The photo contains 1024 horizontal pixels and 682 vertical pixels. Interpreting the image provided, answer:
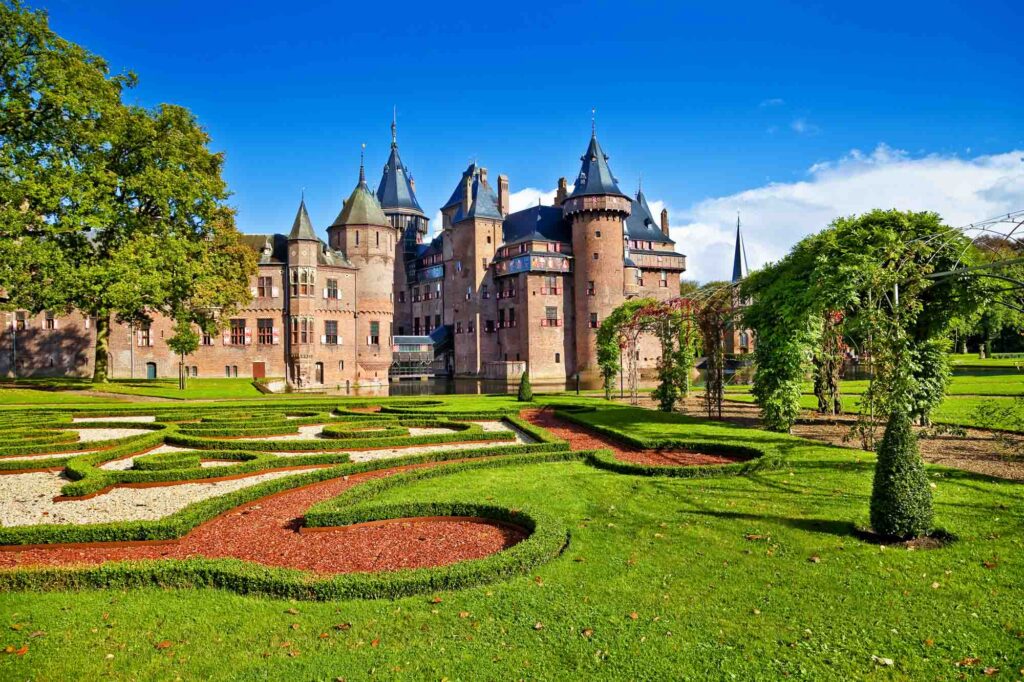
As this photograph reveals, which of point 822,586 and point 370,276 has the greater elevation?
point 370,276

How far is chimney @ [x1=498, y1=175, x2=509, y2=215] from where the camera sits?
218ft

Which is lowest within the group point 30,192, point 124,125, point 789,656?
point 789,656

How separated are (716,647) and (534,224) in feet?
182

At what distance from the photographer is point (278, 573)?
6559 mm

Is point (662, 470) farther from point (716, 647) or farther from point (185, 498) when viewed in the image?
point (185, 498)

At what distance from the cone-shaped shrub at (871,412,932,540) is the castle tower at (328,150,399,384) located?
5109cm

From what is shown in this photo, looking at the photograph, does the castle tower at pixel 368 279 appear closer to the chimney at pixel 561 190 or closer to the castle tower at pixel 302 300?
the castle tower at pixel 302 300

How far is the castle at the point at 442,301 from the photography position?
2026 inches

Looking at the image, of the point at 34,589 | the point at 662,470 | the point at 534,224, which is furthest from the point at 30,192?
the point at 534,224

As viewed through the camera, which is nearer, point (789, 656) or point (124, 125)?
point (789, 656)

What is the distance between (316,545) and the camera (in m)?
8.41

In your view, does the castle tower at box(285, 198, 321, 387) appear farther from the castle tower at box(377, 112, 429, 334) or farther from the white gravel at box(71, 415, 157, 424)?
the white gravel at box(71, 415, 157, 424)

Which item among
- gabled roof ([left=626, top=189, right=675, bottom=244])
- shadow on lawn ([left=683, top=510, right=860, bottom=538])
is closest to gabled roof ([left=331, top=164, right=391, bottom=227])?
gabled roof ([left=626, top=189, right=675, bottom=244])

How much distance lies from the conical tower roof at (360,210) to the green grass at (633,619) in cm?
5280
